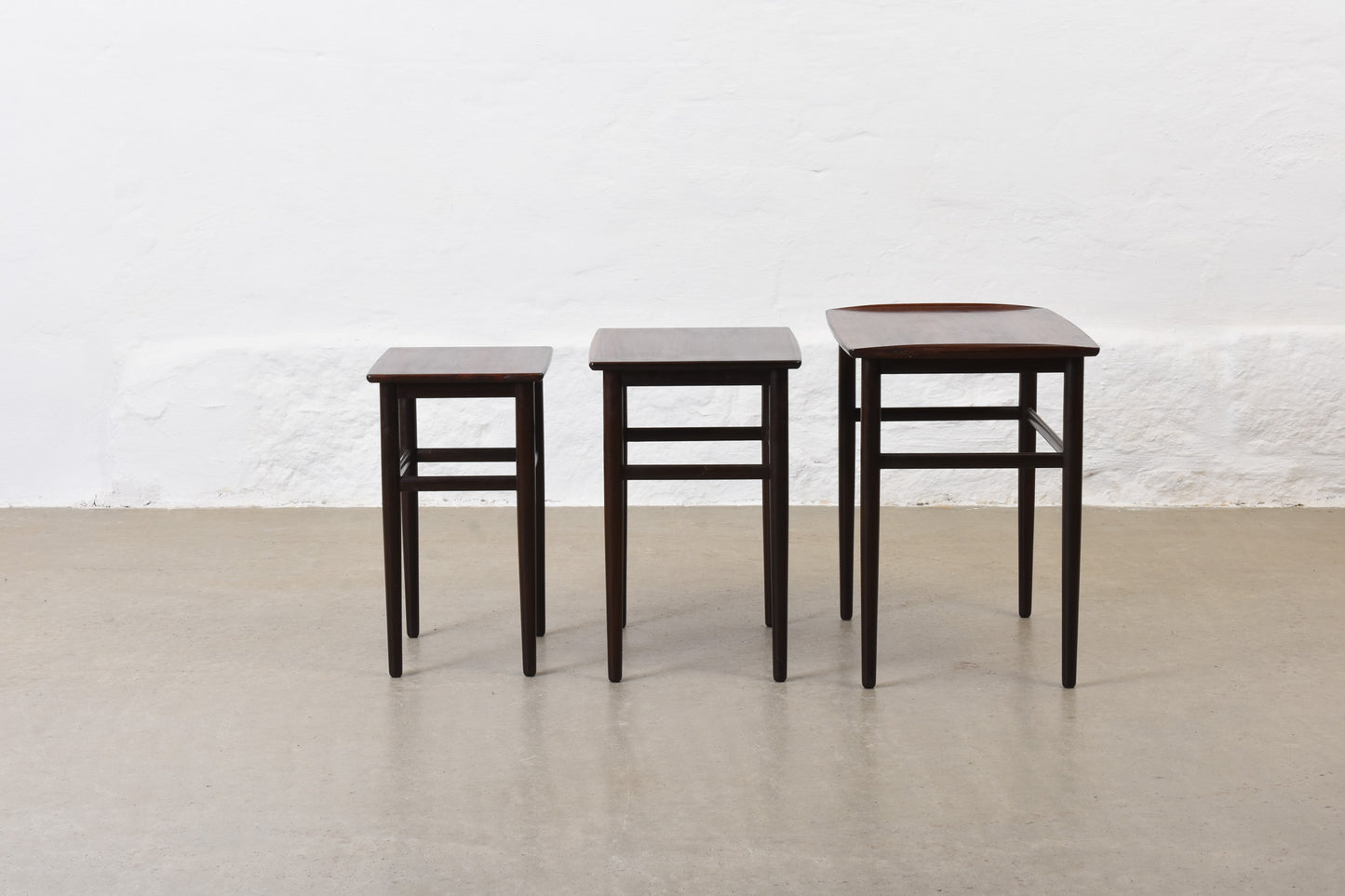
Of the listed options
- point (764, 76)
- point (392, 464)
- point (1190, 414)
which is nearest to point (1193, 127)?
point (1190, 414)

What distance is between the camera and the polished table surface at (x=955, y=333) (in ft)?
8.63

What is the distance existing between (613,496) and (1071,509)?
1.02 metres

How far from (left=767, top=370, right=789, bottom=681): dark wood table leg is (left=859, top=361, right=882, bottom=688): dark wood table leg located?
173 mm

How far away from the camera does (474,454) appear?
3.12m

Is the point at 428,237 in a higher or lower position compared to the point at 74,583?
higher

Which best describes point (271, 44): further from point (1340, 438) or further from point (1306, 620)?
point (1340, 438)

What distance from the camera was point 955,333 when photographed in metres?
2.80

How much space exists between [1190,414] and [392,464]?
120 inches

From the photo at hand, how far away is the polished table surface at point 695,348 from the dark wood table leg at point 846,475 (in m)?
0.22

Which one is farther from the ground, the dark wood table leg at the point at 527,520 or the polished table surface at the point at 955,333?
the polished table surface at the point at 955,333

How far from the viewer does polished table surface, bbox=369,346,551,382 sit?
2770 mm

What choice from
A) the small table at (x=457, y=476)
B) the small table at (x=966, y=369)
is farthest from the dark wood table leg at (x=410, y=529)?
the small table at (x=966, y=369)

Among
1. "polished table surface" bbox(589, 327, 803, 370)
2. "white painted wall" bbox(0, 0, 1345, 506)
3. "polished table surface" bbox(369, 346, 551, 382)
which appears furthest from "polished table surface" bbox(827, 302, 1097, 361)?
"white painted wall" bbox(0, 0, 1345, 506)

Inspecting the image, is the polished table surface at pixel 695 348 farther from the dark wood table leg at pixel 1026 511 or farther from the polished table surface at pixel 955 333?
the dark wood table leg at pixel 1026 511
